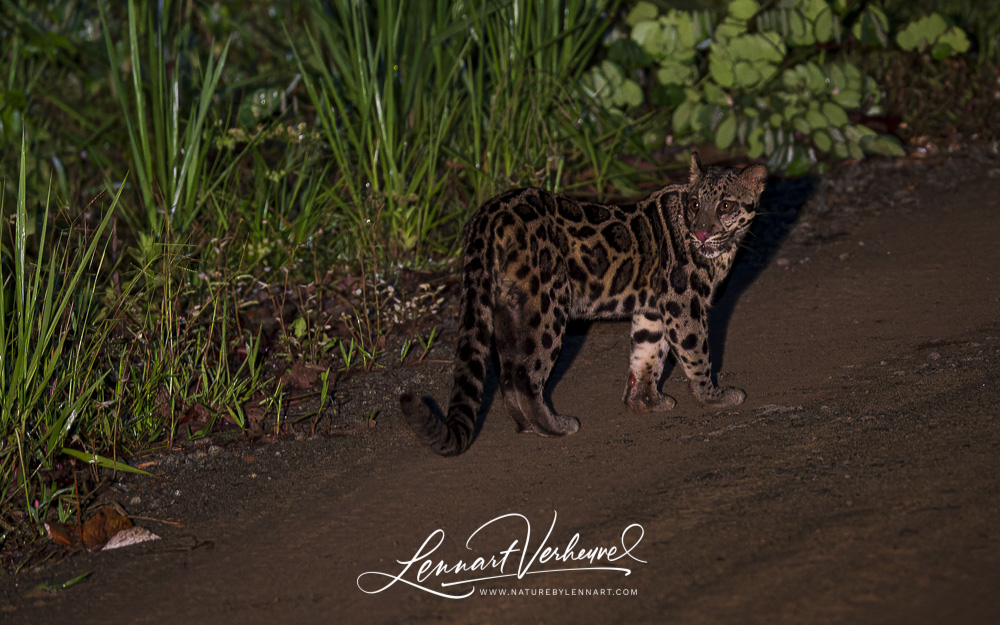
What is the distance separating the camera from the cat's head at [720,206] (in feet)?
15.7

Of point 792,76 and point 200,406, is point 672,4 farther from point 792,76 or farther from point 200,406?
point 200,406

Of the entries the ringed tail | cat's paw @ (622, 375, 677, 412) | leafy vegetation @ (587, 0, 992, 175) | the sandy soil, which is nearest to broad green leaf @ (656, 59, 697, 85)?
leafy vegetation @ (587, 0, 992, 175)

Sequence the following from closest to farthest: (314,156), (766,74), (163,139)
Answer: (163,139) → (314,156) → (766,74)

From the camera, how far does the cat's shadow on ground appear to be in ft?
17.7

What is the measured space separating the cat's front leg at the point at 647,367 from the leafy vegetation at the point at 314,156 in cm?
133

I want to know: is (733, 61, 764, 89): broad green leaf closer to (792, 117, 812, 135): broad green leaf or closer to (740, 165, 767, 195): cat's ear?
(792, 117, 812, 135): broad green leaf

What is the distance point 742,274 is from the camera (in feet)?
21.5

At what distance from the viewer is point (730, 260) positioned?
505 cm

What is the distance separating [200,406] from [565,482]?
2004 millimetres

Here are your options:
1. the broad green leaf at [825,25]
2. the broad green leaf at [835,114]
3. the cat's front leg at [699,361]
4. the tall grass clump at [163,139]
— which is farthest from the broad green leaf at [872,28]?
the tall grass clump at [163,139]

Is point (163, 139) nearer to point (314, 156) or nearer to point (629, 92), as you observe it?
point (314, 156)

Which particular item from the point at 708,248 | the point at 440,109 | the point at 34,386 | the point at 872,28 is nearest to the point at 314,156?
the point at 440,109

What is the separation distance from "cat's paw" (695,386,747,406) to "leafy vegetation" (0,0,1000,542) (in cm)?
167

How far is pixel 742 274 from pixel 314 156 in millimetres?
3010
